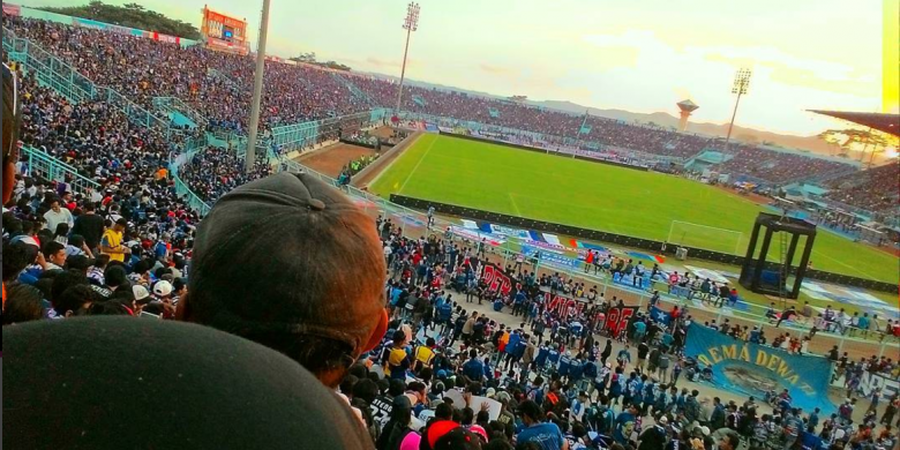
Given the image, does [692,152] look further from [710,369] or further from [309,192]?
[309,192]

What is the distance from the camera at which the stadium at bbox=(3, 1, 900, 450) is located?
0.79 m

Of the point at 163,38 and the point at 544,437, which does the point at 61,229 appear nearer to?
the point at 544,437

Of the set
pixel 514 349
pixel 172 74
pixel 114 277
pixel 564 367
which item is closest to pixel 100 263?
pixel 114 277

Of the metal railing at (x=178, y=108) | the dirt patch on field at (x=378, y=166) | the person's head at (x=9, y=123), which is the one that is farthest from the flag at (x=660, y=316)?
the metal railing at (x=178, y=108)

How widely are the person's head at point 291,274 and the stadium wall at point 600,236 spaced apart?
28.8 m

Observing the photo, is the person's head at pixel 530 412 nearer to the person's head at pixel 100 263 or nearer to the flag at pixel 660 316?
the person's head at pixel 100 263

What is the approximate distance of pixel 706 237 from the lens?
36.1m

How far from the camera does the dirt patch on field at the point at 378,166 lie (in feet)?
115

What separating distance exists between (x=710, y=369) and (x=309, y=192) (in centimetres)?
1560

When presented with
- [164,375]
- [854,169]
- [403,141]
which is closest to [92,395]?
[164,375]

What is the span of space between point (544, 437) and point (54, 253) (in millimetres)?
5175

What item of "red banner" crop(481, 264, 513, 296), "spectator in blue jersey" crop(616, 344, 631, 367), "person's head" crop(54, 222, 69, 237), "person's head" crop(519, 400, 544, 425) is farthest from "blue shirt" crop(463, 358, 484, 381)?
"red banner" crop(481, 264, 513, 296)

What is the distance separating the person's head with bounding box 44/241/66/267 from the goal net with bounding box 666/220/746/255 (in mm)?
29593

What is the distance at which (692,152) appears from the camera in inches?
3701
